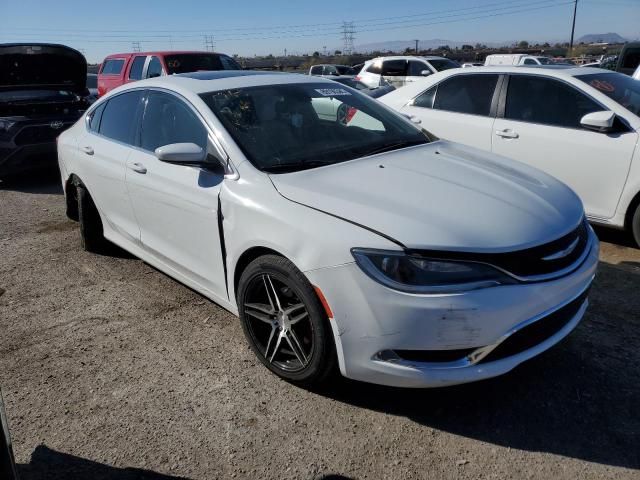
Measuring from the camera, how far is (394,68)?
1767cm

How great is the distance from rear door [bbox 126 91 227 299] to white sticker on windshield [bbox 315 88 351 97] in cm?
97

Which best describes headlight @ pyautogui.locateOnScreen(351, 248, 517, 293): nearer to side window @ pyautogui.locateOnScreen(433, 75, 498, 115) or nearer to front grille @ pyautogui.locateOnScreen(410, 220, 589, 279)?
front grille @ pyautogui.locateOnScreen(410, 220, 589, 279)

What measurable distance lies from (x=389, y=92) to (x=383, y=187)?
14.1 feet

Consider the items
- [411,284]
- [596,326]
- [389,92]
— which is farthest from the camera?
[389,92]

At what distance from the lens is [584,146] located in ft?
15.5

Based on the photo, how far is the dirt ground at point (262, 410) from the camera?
2.38 m

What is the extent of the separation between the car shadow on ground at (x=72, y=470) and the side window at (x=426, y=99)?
479cm

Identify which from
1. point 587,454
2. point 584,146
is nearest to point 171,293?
point 587,454

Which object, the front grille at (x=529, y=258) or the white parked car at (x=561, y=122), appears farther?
the white parked car at (x=561, y=122)


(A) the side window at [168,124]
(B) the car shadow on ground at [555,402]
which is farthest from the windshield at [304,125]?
(B) the car shadow on ground at [555,402]

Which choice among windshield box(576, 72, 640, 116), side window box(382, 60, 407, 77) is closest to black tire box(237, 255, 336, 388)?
windshield box(576, 72, 640, 116)

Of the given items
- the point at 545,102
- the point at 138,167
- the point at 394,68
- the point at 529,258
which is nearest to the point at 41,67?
the point at 138,167

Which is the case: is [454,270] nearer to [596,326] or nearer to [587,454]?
[587,454]

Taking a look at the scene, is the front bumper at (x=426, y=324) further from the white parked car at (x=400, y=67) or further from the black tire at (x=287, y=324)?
the white parked car at (x=400, y=67)
